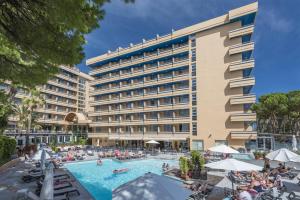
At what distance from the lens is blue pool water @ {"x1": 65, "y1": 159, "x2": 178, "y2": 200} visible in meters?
17.9

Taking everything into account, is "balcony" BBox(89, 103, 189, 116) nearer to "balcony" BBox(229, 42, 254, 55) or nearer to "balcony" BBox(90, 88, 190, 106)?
"balcony" BBox(90, 88, 190, 106)

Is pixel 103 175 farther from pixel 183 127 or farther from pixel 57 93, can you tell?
pixel 57 93

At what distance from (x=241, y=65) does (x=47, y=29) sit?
3521 centimetres

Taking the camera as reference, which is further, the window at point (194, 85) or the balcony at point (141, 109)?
the balcony at point (141, 109)

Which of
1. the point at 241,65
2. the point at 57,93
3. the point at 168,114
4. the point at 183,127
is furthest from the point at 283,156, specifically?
the point at 57,93

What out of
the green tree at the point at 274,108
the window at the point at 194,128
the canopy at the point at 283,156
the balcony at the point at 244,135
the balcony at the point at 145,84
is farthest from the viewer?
the green tree at the point at 274,108

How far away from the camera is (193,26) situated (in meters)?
42.1

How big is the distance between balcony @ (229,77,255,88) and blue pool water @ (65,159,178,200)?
18.6 meters

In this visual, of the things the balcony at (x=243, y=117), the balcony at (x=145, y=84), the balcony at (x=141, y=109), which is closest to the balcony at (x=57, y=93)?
the balcony at (x=145, y=84)

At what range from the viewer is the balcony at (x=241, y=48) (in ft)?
117

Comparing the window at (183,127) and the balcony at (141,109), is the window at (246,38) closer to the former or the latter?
the balcony at (141,109)

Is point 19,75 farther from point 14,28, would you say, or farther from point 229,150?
point 229,150

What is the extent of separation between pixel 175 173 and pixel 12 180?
14.0m

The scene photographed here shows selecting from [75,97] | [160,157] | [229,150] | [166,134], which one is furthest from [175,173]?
[75,97]
